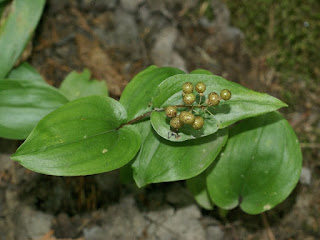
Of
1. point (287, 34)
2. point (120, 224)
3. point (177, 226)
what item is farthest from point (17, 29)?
point (287, 34)

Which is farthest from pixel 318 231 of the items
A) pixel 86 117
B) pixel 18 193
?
pixel 18 193

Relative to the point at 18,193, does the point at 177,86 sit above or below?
above

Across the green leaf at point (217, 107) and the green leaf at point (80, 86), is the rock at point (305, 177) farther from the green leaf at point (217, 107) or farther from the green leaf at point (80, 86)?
the green leaf at point (80, 86)

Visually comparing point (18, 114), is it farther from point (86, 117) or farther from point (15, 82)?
point (86, 117)

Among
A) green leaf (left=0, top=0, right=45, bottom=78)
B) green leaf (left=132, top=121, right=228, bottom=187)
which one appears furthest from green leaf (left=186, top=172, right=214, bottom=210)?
green leaf (left=0, top=0, right=45, bottom=78)

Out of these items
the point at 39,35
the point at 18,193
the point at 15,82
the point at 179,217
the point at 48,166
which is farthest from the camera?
the point at 39,35

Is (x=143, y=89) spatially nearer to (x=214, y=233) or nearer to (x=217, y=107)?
(x=217, y=107)

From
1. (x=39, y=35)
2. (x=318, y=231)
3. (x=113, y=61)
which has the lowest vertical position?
(x=318, y=231)
